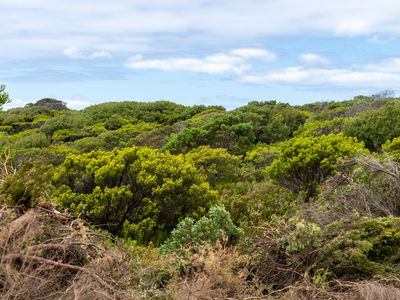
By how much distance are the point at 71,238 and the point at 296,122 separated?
29403 mm

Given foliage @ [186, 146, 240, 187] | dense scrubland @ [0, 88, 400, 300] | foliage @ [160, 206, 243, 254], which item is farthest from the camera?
foliage @ [186, 146, 240, 187]

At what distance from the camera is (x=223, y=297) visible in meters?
6.79

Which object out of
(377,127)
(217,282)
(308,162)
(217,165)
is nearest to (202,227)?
(217,282)

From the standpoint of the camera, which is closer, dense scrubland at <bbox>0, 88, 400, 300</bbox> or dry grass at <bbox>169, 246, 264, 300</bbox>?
dense scrubland at <bbox>0, 88, 400, 300</bbox>

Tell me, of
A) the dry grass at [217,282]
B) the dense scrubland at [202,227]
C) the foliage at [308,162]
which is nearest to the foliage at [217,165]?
the dense scrubland at [202,227]

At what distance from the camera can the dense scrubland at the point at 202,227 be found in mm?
6328

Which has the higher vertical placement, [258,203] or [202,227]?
[202,227]

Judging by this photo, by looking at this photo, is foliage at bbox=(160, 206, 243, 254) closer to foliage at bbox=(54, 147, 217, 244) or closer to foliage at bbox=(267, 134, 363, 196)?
foliage at bbox=(54, 147, 217, 244)

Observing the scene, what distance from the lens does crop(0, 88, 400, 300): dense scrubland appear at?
6328 mm

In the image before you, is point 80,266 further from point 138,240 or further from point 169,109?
point 169,109

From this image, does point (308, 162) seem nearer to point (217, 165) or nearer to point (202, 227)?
point (217, 165)

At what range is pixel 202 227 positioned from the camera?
409 inches

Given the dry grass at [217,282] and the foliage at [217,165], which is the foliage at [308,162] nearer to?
the foliage at [217,165]

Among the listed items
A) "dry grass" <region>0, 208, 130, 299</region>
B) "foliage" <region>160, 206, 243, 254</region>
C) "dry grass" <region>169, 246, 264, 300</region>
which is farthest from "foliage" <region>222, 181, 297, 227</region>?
"dry grass" <region>0, 208, 130, 299</region>
